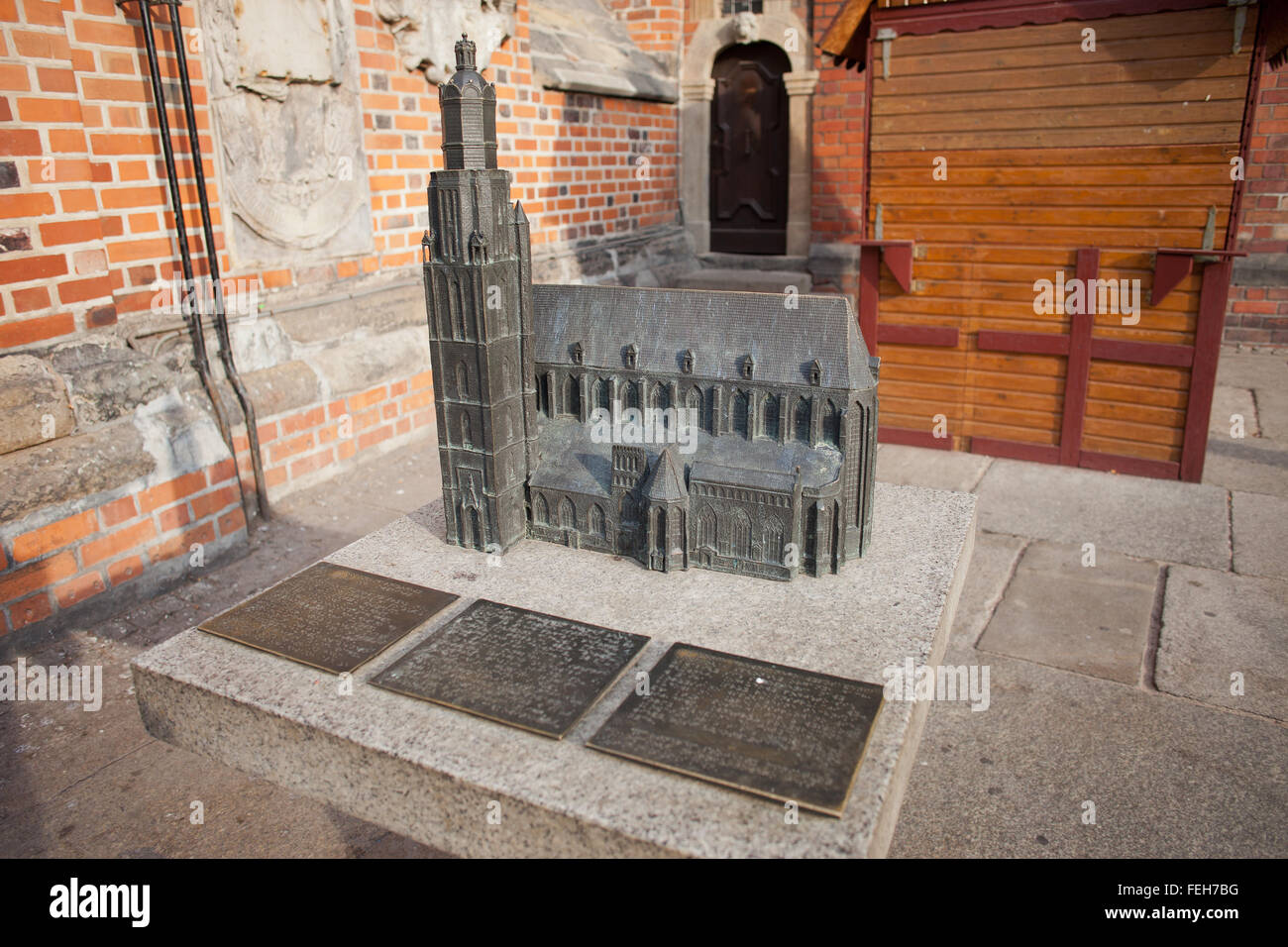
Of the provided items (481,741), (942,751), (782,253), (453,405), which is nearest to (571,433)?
(453,405)

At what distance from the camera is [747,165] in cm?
1131

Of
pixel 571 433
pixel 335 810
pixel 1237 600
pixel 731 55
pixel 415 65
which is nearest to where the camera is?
pixel 335 810

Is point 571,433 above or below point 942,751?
above

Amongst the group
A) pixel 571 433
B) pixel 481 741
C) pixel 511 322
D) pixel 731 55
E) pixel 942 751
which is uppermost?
pixel 731 55

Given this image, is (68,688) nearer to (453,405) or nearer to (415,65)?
(453,405)

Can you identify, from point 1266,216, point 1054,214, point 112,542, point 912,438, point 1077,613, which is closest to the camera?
point 112,542

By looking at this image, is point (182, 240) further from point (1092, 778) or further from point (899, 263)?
point (1092, 778)

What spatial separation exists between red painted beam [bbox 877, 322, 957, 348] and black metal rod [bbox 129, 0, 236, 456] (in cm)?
503

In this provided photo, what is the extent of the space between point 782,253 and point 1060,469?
5.44m

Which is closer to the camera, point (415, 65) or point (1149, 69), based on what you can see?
point (1149, 69)

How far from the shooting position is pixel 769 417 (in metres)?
3.96

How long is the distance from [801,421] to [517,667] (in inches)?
64.0

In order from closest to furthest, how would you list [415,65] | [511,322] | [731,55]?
[511,322] < [415,65] < [731,55]

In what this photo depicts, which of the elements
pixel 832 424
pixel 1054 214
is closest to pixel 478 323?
pixel 832 424
